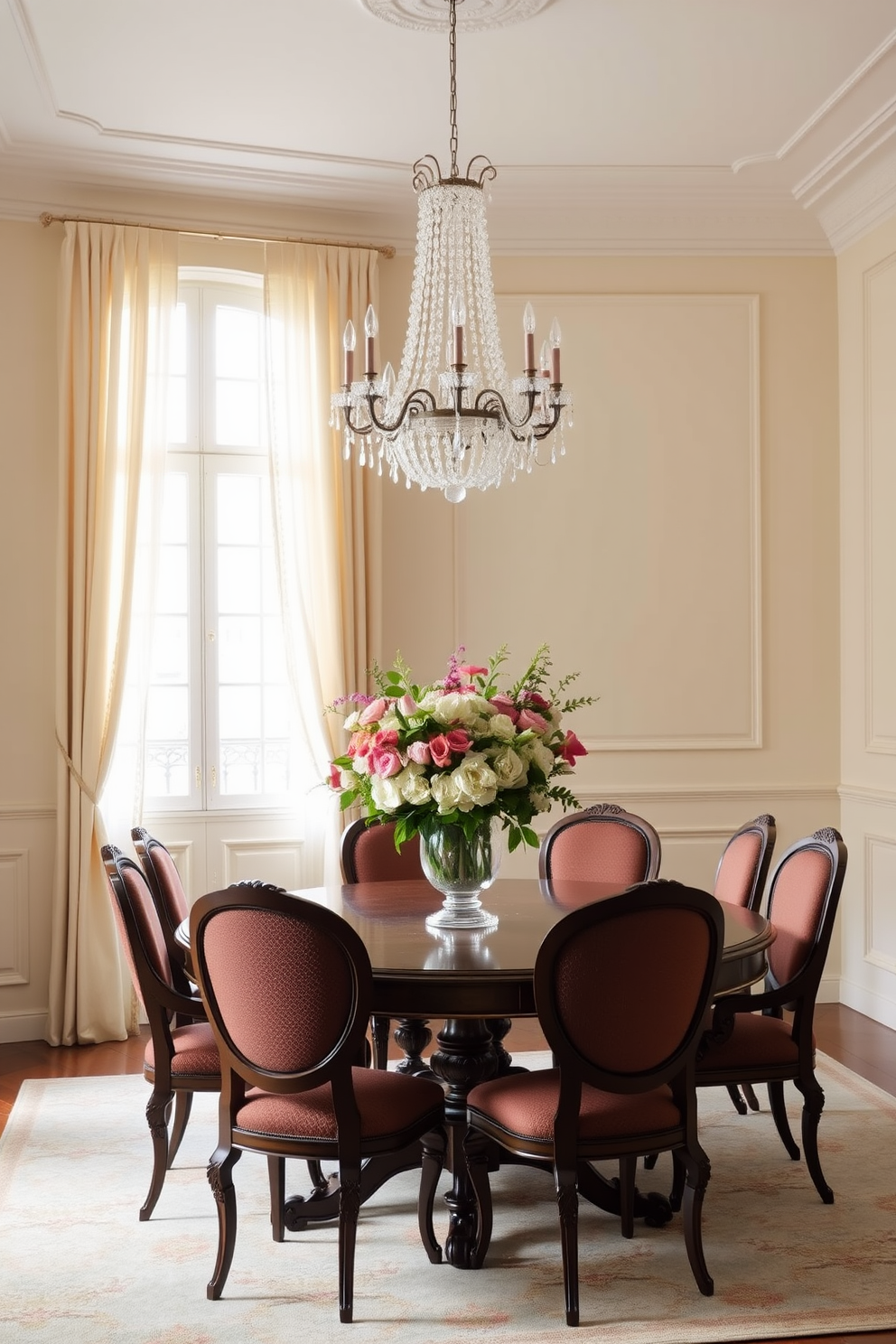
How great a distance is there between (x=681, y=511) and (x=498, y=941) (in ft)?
10.2

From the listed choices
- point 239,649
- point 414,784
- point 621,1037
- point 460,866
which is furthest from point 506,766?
point 239,649

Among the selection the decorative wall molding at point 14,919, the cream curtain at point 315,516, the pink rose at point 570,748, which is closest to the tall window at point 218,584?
the cream curtain at point 315,516

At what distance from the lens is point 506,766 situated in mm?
3240

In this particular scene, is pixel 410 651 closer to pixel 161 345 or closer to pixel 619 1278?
pixel 161 345

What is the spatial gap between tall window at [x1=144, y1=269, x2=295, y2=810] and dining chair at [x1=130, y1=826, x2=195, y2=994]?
1750 mm

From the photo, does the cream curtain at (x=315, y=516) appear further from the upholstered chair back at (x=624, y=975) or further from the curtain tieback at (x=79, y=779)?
the upholstered chair back at (x=624, y=975)

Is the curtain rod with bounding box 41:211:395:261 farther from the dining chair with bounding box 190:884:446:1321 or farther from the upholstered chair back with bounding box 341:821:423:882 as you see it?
the dining chair with bounding box 190:884:446:1321

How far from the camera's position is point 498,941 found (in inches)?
128

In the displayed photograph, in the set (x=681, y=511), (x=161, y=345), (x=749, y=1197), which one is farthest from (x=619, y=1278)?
(x=161, y=345)

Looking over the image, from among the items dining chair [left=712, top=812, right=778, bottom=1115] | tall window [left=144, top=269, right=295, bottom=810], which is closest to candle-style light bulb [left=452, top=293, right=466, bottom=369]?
dining chair [left=712, top=812, right=778, bottom=1115]

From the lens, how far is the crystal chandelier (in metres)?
3.69

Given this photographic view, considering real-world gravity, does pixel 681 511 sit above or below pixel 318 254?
below

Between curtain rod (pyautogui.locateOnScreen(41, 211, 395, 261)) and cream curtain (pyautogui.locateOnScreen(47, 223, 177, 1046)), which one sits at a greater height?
curtain rod (pyautogui.locateOnScreen(41, 211, 395, 261))

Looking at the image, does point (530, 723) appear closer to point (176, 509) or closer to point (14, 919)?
point (176, 509)
